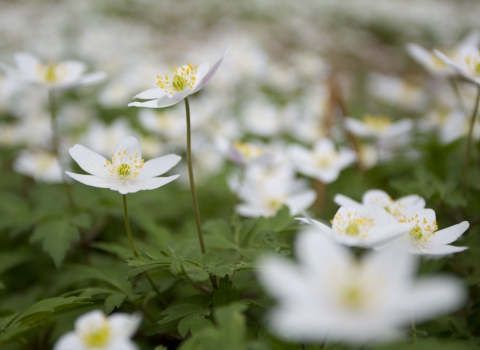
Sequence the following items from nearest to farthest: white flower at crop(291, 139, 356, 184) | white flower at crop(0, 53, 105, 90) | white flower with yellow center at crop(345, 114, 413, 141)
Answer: white flower at crop(0, 53, 105, 90), white flower at crop(291, 139, 356, 184), white flower with yellow center at crop(345, 114, 413, 141)

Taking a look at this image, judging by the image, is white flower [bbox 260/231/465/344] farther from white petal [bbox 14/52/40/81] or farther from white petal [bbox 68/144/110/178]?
white petal [bbox 14/52/40/81]

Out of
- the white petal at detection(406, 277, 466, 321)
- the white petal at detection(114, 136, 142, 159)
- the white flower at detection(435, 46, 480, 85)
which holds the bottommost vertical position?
the white petal at detection(406, 277, 466, 321)

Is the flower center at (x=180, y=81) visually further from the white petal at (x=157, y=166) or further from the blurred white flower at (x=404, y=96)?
the blurred white flower at (x=404, y=96)

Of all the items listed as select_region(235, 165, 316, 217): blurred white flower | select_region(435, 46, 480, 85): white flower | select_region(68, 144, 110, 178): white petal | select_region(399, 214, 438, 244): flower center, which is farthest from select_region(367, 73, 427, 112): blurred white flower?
select_region(68, 144, 110, 178): white petal

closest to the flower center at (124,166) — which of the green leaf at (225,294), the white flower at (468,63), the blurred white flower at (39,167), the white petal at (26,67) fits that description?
the green leaf at (225,294)

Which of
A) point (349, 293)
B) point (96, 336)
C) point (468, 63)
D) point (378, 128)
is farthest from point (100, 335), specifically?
point (378, 128)

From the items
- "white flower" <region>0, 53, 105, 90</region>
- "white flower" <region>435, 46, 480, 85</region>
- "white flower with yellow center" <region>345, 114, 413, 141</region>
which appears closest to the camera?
"white flower" <region>435, 46, 480, 85</region>
